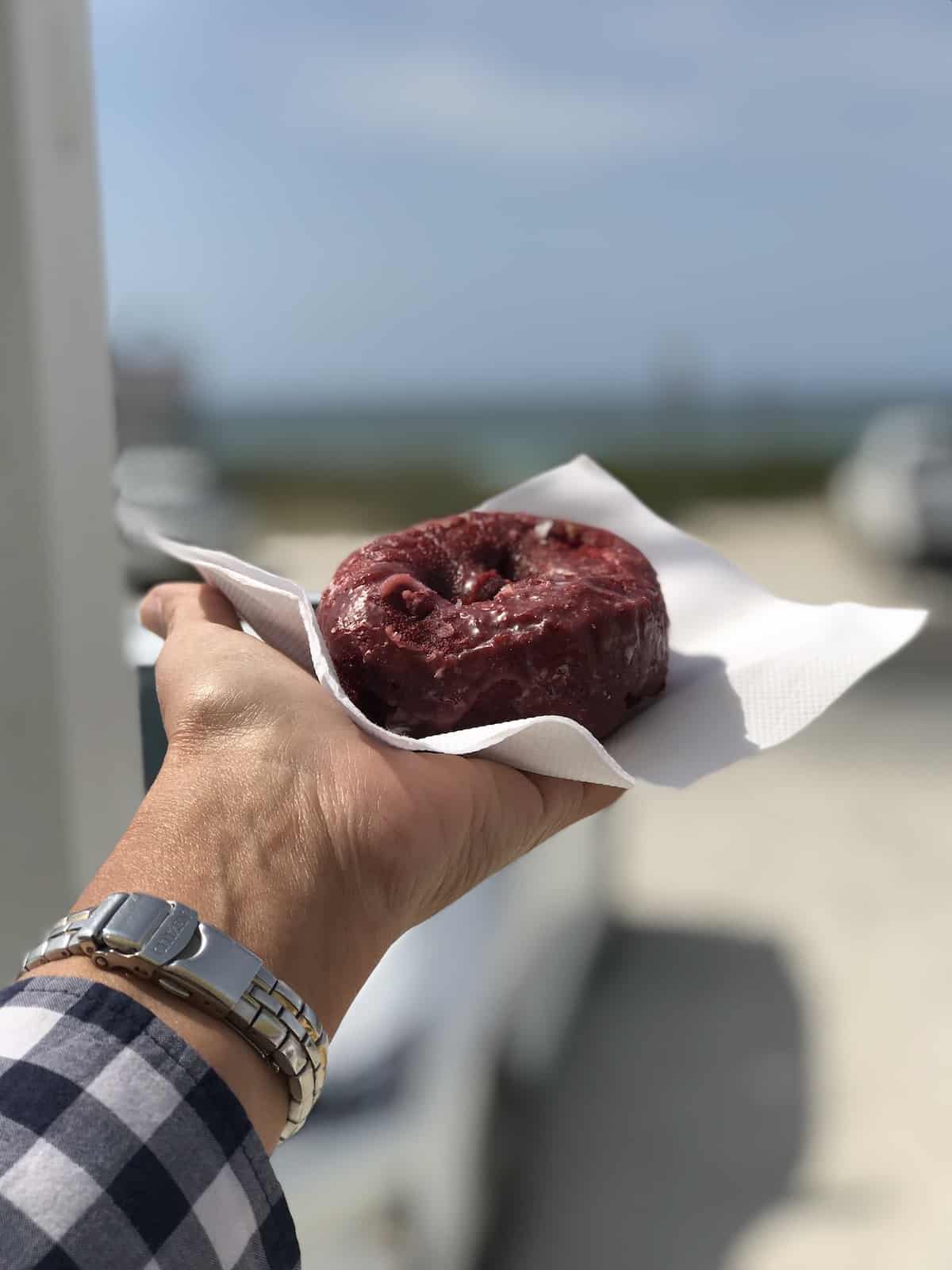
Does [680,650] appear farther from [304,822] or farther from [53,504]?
[53,504]

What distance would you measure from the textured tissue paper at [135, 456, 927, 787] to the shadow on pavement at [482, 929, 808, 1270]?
1.82 m

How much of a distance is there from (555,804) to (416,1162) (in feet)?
3.89

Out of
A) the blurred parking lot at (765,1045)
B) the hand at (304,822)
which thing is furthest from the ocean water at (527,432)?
the hand at (304,822)

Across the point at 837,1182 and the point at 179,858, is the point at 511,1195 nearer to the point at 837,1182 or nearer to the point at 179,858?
the point at 837,1182

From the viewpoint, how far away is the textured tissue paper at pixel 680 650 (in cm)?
55

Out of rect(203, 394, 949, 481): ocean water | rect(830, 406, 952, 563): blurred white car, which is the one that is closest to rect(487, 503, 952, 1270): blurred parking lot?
rect(830, 406, 952, 563): blurred white car

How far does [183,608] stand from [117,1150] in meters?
0.35

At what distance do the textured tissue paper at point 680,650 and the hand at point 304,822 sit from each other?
0.9 inches

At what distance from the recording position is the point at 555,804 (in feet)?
1.94

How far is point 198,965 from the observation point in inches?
16.8

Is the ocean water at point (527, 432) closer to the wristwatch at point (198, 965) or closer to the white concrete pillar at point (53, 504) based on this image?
the white concrete pillar at point (53, 504)

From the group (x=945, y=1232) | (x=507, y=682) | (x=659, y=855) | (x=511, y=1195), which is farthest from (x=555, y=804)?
(x=659, y=855)

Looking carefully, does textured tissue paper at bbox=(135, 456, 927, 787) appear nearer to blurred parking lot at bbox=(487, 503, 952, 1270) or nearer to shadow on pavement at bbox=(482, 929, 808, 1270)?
blurred parking lot at bbox=(487, 503, 952, 1270)

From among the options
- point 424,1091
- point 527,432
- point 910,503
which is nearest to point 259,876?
point 424,1091
